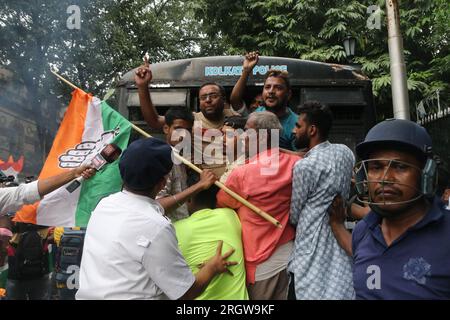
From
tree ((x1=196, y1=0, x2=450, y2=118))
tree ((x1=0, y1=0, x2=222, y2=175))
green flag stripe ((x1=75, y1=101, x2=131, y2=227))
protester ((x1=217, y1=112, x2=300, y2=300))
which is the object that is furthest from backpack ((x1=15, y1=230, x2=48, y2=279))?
tree ((x1=196, y1=0, x2=450, y2=118))

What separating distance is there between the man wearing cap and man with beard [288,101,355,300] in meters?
0.76

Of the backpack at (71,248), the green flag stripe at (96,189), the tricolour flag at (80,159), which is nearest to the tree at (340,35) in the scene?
the backpack at (71,248)

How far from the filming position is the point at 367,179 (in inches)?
80.6

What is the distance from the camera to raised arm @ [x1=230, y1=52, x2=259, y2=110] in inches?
168

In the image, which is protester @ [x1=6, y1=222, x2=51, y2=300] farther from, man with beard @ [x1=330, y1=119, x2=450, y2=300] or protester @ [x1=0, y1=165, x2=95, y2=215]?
man with beard @ [x1=330, y1=119, x2=450, y2=300]

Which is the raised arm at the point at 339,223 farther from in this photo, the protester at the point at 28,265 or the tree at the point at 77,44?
the tree at the point at 77,44

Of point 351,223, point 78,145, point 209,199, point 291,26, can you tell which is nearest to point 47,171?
point 78,145

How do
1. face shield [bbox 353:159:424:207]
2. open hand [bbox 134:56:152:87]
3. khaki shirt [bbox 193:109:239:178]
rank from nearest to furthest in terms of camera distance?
face shield [bbox 353:159:424:207] < khaki shirt [bbox 193:109:239:178] < open hand [bbox 134:56:152:87]

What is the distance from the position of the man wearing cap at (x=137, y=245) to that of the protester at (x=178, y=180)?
810mm

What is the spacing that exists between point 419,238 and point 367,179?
0.33 meters

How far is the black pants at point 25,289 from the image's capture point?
5.78m

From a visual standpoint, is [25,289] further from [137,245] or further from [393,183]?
[393,183]

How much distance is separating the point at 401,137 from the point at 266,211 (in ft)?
3.82
